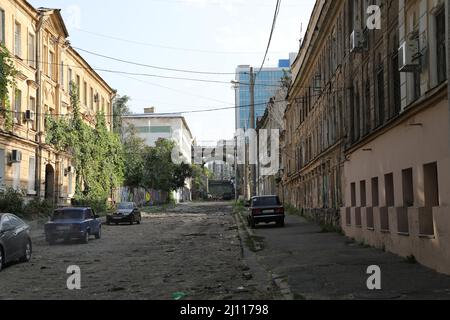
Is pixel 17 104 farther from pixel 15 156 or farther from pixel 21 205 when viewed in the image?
pixel 21 205

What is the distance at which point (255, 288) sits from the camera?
1073cm

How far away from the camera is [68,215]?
2255cm

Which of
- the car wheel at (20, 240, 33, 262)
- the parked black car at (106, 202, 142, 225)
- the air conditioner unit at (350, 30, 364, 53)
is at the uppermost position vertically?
the air conditioner unit at (350, 30, 364, 53)

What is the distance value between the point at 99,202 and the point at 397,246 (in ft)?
109

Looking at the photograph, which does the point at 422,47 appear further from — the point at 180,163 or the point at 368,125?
the point at 180,163

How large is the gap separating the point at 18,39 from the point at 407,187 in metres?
25.6

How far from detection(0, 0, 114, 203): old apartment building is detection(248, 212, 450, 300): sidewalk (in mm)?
18069

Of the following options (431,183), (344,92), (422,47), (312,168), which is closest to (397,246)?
(431,183)

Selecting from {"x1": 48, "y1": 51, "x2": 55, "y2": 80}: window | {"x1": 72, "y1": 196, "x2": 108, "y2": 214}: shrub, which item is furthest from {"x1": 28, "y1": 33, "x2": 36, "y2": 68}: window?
{"x1": 72, "y1": 196, "x2": 108, "y2": 214}: shrub

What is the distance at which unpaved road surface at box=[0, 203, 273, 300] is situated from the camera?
10266mm

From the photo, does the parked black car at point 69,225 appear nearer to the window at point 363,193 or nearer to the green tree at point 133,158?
the window at point 363,193

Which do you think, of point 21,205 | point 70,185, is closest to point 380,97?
point 21,205

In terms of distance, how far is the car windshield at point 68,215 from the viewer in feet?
73.6
